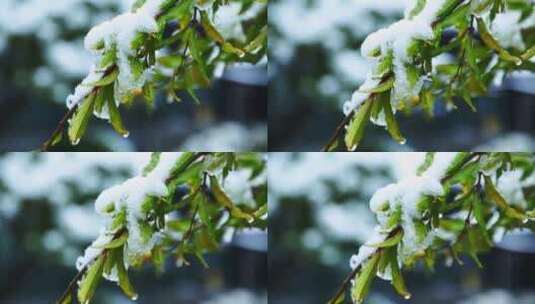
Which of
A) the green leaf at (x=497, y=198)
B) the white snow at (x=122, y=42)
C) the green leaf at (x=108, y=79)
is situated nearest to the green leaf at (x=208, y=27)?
the white snow at (x=122, y=42)

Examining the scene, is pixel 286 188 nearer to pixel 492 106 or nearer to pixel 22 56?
pixel 492 106

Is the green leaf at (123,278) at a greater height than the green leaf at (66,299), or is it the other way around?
the green leaf at (123,278)

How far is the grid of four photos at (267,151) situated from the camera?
2.56 meters

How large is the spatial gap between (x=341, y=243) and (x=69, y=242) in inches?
25.1

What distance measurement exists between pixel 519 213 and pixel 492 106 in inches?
10.0

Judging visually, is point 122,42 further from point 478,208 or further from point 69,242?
point 478,208

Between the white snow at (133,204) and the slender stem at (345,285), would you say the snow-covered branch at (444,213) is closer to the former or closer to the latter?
the slender stem at (345,285)

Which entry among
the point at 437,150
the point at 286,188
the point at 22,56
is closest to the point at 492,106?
the point at 437,150

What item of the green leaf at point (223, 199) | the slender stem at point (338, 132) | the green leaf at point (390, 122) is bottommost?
the green leaf at point (223, 199)

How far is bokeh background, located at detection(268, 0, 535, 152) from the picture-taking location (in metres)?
2.60

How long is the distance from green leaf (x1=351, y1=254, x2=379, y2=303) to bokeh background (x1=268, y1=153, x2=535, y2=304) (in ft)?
0.15

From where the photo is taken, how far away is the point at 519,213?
8.50ft

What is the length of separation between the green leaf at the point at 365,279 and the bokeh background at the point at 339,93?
263 millimetres

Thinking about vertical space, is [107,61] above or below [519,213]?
above
